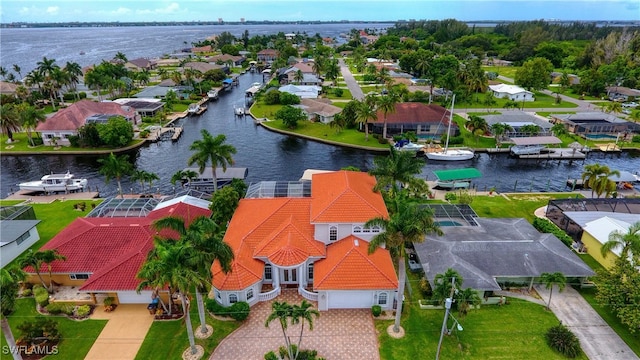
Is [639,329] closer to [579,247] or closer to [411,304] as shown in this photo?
[579,247]

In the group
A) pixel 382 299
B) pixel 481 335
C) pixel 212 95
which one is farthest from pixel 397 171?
pixel 212 95

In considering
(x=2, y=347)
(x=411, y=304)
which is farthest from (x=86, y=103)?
(x=411, y=304)

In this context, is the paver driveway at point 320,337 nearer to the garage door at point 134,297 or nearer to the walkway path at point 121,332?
the walkway path at point 121,332

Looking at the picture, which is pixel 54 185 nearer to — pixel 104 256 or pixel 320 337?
pixel 104 256

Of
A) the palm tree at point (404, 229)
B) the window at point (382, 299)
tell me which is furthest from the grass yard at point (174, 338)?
the palm tree at point (404, 229)

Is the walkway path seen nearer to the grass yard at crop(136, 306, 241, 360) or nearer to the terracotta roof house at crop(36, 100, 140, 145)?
the grass yard at crop(136, 306, 241, 360)

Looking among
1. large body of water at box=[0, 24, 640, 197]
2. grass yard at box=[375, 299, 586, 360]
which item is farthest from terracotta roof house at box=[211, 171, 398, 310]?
large body of water at box=[0, 24, 640, 197]
